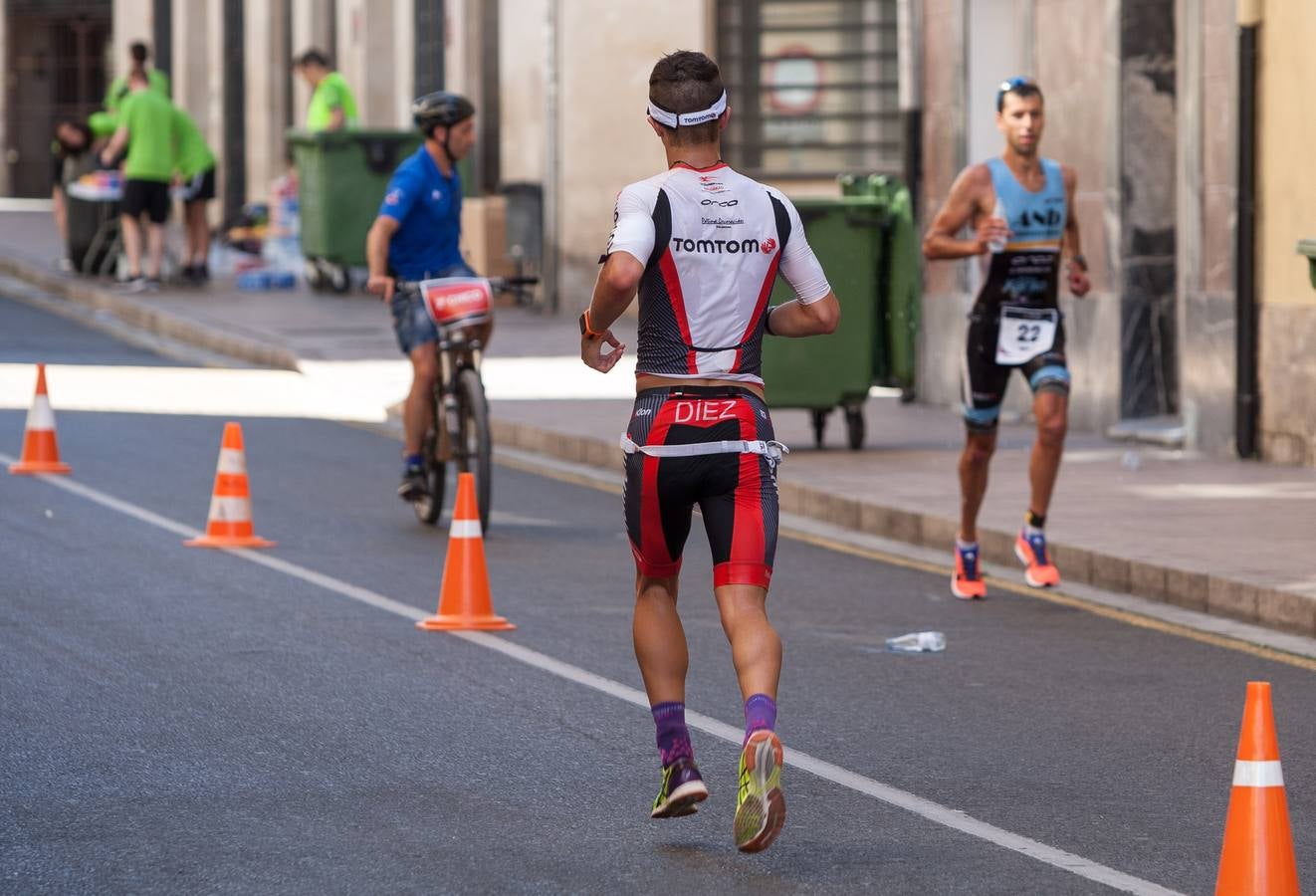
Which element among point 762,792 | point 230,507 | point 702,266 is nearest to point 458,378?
point 230,507

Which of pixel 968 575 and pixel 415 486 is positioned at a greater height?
pixel 415 486

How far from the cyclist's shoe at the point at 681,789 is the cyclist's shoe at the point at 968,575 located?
454 centimetres

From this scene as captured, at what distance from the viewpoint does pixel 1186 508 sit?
12.8 m

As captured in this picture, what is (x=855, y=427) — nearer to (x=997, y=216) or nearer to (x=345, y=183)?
(x=997, y=216)

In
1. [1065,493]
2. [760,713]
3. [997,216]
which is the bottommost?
[1065,493]

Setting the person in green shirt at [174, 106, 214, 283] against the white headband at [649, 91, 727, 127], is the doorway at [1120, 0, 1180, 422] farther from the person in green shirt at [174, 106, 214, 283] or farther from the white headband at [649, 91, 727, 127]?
the person in green shirt at [174, 106, 214, 283]

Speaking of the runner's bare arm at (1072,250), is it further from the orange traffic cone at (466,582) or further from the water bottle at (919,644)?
the orange traffic cone at (466,582)

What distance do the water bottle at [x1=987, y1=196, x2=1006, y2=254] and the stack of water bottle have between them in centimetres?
1877

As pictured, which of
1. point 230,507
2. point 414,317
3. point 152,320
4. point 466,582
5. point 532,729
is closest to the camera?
point 532,729

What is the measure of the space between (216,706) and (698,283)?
2555 millimetres

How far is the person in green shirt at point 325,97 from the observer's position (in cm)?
2762

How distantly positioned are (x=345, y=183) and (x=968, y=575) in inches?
665

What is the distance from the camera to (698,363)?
257 inches

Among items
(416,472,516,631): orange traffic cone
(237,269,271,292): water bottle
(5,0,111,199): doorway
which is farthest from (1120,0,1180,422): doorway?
(5,0,111,199): doorway
